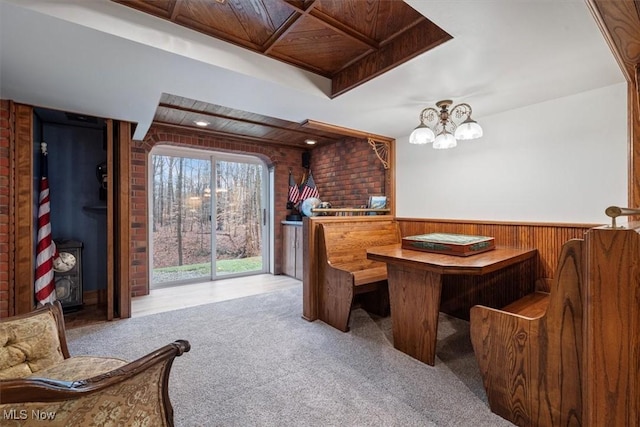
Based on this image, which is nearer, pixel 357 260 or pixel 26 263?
pixel 26 263

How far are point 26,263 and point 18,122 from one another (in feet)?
3.94

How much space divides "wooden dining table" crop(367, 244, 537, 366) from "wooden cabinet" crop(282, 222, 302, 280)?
8.09ft

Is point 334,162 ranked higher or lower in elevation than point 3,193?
higher

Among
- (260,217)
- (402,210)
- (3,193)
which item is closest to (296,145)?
(260,217)

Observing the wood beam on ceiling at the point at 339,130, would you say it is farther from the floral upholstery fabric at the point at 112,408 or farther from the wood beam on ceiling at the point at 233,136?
the floral upholstery fabric at the point at 112,408

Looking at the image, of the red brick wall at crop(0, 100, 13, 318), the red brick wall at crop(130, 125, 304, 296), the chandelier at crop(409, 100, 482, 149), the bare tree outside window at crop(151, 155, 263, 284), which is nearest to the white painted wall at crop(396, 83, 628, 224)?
the chandelier at crop(409, 100, 482, 149)

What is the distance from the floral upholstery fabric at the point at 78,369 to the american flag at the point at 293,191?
371 centimetres

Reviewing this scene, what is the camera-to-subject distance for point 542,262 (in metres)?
2.41

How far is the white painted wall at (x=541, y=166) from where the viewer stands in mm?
2107

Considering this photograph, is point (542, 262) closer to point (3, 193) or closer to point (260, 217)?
point (260, 217)

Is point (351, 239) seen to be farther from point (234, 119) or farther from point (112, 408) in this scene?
point (112, 408)

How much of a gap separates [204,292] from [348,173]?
2.66 m

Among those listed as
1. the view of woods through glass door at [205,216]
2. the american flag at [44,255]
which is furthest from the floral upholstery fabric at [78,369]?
the view of woods through glass door at [205,216]

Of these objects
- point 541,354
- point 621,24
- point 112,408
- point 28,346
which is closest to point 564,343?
point 541,354
